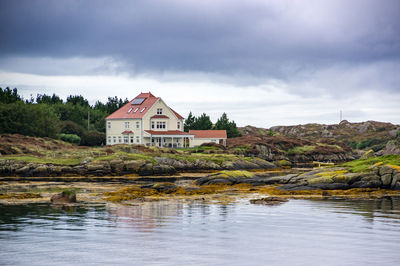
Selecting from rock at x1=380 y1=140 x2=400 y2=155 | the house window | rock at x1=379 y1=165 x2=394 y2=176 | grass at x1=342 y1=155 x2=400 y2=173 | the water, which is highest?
the house window

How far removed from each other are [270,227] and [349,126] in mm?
174992

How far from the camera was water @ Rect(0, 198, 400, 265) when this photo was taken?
13.5 m

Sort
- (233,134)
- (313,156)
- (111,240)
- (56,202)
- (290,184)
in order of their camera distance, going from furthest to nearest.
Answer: (233,134)
(313,156)
(290,184)
(56,202)
(111,240)

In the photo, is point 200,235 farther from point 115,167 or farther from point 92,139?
point 92,139

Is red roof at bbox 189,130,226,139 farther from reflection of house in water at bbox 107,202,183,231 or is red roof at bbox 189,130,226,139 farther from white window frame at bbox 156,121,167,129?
reflection of house in water at bbox 107,202,183,231

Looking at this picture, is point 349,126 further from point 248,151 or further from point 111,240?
point 111,240

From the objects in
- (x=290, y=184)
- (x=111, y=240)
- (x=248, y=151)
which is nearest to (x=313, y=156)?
(x=248, y=151)

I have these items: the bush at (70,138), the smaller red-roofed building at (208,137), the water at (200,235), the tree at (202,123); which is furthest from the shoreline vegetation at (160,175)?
the tree at (202,123)

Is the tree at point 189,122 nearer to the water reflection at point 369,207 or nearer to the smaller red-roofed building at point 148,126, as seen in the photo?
the smaller red-roofed building at point 148,126

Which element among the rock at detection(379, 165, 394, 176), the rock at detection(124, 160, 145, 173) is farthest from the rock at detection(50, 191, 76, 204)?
the rock at detection(124, 160, 145, 173)

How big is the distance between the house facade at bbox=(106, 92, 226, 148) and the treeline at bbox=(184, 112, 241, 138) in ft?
60.7

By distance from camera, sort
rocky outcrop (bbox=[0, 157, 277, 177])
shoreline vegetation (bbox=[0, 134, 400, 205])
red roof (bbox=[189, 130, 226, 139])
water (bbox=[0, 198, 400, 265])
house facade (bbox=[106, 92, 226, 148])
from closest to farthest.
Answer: water (bbox=[0, 198, 400, 265])
shoreline vegetation (bbox=[0, 134, 400, 205])
rocky outcrop (bbox=[0, 157, 277, 177])
house facade (bbox=[106, 92, 226, 148])
red roof (bbox=[189, 130, 226, 139])

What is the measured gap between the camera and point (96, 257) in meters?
13.6

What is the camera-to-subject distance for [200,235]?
56.2 ft
